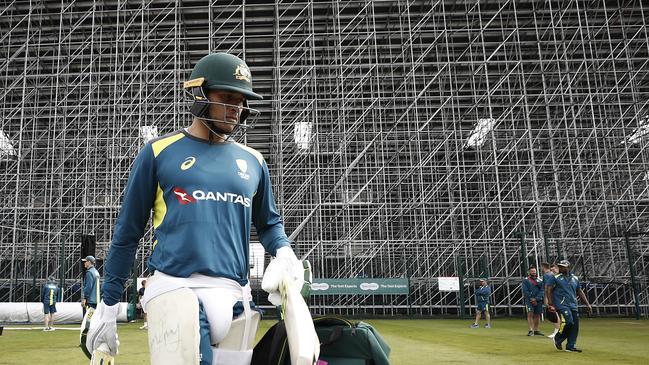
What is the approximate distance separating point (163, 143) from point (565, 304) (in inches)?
325

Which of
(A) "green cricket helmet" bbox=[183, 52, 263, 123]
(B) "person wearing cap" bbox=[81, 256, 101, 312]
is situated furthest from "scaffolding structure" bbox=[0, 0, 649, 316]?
(A) "green cricket helmet" bbox=[183, 52, 263, 123]

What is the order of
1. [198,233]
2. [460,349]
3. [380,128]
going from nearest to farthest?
[198,233] < [460,349] < [380,128]

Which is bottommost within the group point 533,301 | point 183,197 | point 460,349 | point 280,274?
point 460,349

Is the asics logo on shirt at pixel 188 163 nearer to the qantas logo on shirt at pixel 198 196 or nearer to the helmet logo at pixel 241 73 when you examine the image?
the qantas logo on shirt at pixel 198 196

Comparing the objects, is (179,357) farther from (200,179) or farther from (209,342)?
(200,179)

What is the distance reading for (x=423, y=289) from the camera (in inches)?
831

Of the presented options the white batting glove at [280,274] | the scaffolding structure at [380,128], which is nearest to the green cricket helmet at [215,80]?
the white batting glove at [280,274]

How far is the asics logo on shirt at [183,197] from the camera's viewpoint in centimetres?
169

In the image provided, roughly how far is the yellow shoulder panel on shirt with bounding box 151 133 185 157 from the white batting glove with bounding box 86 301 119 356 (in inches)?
19.3

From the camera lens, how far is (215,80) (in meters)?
1.79

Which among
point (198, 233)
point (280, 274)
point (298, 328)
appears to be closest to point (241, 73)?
point (198, 233)

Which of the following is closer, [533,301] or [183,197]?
[183,197]

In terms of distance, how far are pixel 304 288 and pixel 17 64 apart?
24903 mm

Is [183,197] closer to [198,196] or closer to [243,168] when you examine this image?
[198,196]
